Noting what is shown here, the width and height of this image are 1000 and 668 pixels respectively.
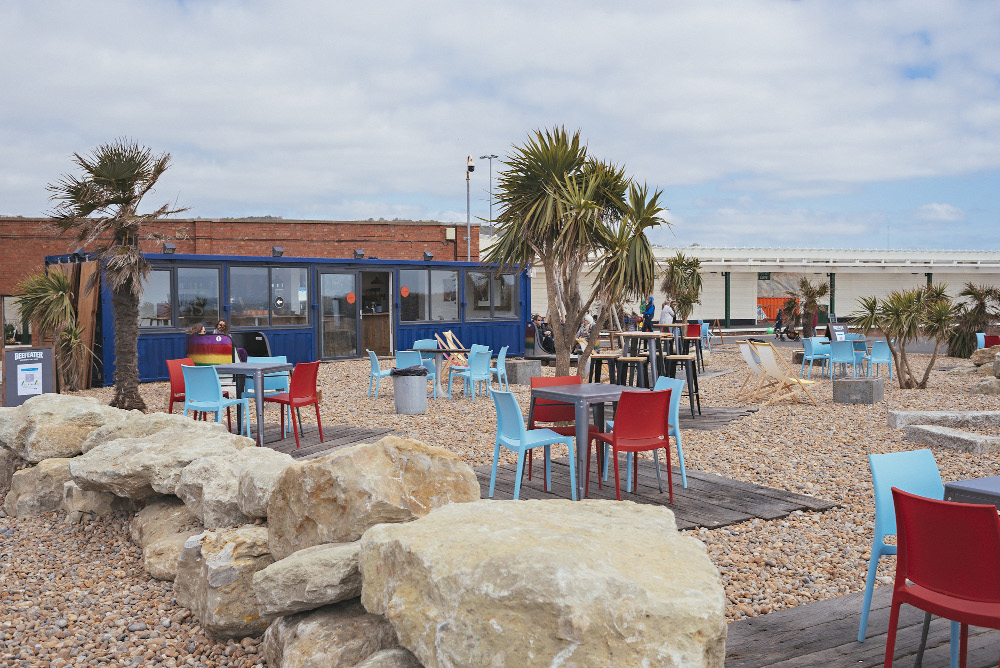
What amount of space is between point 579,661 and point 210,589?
205 centimetres

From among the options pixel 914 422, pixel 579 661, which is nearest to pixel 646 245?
pixel 914 422

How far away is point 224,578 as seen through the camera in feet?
11.7

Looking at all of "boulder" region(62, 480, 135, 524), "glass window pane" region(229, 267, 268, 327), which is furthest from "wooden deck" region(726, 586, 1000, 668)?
"glass window pane" region(229, 267, 268, 327)

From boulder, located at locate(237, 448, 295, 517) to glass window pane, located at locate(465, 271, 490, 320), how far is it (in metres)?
12.8

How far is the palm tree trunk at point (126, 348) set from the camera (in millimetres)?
9164

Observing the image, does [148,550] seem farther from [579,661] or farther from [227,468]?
[579,661]

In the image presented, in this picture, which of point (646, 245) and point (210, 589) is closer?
point (210, 589)

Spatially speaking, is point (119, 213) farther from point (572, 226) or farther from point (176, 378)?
point (572, 226)

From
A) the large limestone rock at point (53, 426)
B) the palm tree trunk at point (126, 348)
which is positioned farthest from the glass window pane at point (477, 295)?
the large limestone rock at point (53, 426)

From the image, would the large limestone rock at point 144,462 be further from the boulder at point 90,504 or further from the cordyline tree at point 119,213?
the cordyline tree at point 119,213

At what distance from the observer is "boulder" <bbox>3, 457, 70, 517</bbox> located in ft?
18.7

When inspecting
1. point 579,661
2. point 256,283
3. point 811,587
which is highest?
point 256,283

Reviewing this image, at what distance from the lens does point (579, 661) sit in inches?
82.6

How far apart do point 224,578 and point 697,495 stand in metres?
3.05
